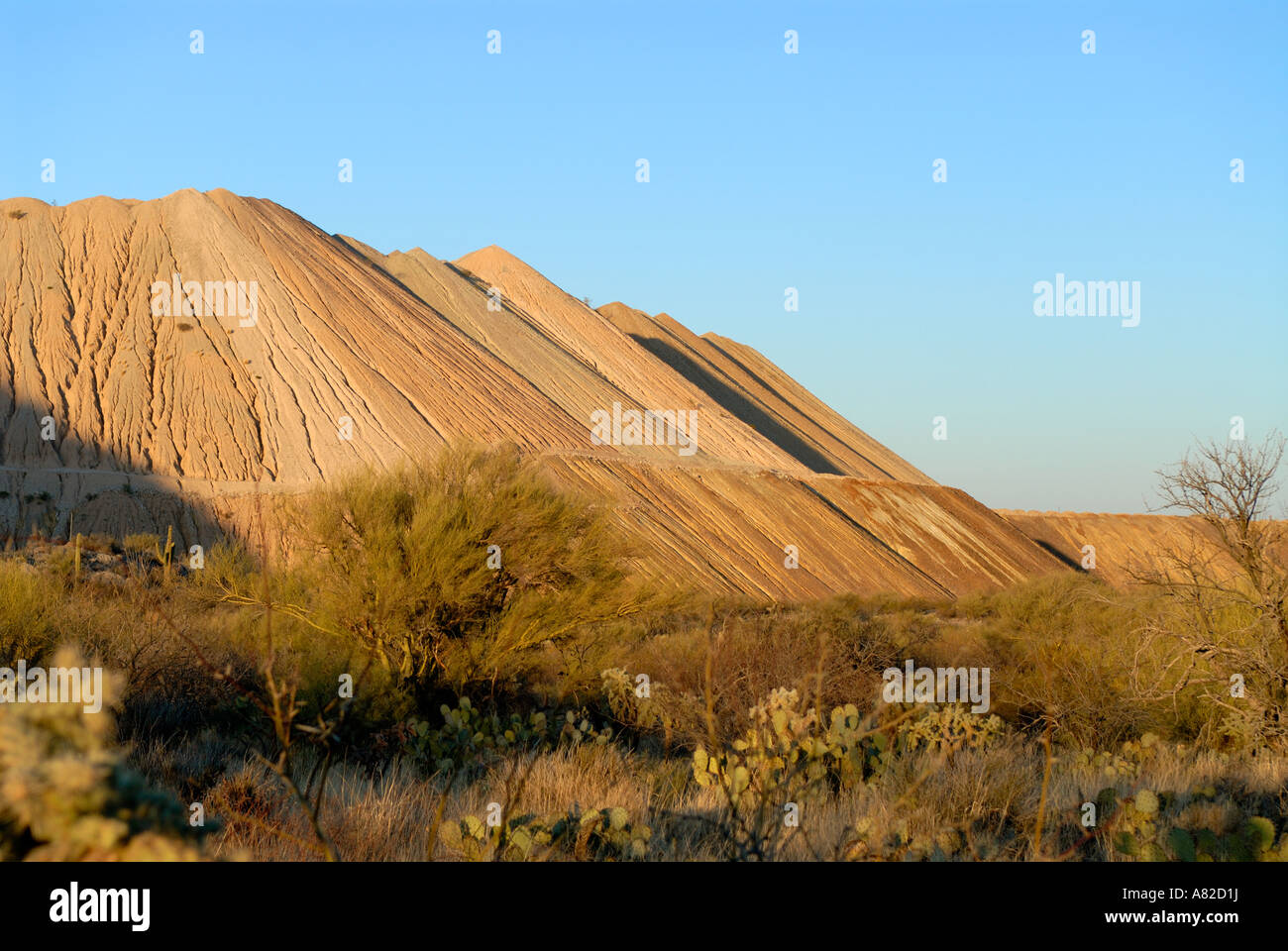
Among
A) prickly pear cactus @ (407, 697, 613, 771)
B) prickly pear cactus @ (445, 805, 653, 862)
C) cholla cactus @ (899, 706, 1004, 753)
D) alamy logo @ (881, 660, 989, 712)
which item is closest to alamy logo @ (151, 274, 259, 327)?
alamy logo @ (881, 660, 989, 712)

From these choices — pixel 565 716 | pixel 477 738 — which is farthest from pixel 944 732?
pixel 565 716

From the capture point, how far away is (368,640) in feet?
38.9

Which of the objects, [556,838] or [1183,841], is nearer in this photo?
[1183,841]

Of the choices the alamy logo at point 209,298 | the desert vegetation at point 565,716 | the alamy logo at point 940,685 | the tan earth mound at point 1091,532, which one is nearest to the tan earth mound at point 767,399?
the tan earth mound at point 1091,532

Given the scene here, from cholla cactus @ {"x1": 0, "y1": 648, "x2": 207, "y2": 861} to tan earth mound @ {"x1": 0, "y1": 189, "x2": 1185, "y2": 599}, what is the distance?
A: 29.2m

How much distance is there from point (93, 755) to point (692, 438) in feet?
168

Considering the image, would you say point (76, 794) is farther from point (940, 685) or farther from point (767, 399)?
point (767, 399)

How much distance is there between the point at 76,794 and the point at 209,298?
47803 millimetres

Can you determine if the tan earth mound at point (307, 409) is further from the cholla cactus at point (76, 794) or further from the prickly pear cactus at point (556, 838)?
the cholla cactus at point (76, 794)

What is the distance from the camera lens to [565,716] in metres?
11.3
